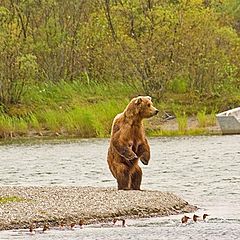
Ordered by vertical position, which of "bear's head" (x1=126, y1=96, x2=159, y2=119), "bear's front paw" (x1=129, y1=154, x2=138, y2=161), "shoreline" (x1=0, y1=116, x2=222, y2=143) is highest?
"bear's head" (x1=126, y1=96, x2=159, y2=119)

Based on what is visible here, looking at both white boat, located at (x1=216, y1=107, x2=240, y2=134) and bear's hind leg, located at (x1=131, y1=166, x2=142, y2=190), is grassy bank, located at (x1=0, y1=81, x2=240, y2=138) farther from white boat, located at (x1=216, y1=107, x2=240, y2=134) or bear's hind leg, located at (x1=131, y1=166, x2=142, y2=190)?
bear's hind leg, located at (x1=131, y1=166, x2=142, y2=190)

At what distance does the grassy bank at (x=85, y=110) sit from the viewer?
4272 cm

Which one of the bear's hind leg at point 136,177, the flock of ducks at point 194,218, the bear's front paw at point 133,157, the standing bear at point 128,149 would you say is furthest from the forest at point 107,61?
the flock of ducks at point 194,218

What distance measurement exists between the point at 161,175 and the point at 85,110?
16.7m

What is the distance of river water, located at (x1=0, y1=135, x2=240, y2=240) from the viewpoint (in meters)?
14.9

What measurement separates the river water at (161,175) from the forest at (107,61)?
493 cm

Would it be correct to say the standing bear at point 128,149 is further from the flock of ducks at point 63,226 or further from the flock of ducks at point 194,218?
the flock of ducks at point 63,226

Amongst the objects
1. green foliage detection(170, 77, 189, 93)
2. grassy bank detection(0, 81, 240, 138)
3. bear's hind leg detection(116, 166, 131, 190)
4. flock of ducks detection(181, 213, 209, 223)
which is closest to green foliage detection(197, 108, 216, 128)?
grassy bank detection(0, 81, 240, 138)

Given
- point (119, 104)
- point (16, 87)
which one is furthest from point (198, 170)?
point (16, 87)

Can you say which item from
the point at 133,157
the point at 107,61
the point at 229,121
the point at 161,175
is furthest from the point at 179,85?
the point at 133,157

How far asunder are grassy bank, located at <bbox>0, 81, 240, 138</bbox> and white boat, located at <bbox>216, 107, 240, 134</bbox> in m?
1.08

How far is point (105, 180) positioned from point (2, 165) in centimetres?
668

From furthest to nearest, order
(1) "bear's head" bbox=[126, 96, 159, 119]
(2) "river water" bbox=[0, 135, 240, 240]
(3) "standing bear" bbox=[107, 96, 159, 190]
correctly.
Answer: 1. (1) "bear's head" bbox=[126, 96, 159, 119]
2. (3) "standing bear" bbox=[107, 96, 159, 190]
3. (2) "river water" bbox=[0, 135, 240, 240]

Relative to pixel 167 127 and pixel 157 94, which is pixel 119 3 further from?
pixel 167 127
